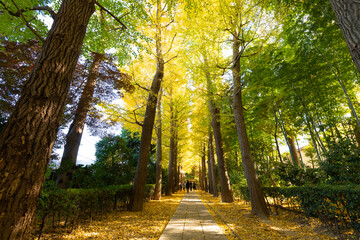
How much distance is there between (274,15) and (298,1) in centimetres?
75

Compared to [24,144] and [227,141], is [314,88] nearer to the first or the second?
[227,141]

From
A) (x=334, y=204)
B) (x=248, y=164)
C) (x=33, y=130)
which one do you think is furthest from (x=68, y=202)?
(x=334, y=204)

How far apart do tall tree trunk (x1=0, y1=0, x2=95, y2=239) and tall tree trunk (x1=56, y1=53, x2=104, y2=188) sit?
17.6 feet

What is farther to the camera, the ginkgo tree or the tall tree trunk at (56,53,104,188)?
→ the tall tree trunk at (56,53,104,188)

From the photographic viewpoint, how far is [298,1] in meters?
5.28

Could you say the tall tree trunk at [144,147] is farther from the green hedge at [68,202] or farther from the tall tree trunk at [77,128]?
the tall tree trunk at [77,128]

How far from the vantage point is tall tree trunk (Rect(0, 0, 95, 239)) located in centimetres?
137

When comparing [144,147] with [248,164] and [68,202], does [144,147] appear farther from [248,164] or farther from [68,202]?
[248,164]

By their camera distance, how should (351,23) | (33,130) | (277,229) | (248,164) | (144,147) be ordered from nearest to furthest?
(33,130) → (351,23) → (277,229) → (248,164) → (144,147)

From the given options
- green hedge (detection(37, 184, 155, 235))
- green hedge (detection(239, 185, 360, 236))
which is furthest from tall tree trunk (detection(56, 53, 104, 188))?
green hedge (detection(239, 185, 360, 236))

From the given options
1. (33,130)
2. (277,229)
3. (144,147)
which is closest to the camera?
(33,130)

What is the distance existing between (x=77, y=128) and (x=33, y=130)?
21.4ft

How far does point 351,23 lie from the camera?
1.82 m

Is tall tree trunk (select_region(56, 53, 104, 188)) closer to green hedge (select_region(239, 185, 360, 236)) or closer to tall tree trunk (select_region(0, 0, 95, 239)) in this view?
tall tree trunk (select_region(0, 0, 95, 239))
